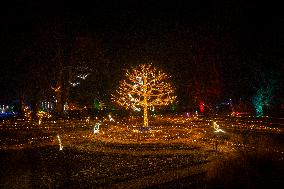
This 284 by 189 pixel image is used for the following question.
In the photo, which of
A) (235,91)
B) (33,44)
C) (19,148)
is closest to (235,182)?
(19,148)

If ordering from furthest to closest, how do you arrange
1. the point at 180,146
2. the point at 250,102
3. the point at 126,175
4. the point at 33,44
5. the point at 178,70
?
the point at 178,70 < the point at 250,102 < the point at 33,44 < the point at 180,146 < the point at 126,175

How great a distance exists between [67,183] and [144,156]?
17.4ft

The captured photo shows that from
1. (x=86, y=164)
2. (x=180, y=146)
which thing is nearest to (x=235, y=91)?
(x=180, y=146)

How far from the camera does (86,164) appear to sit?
615 inches

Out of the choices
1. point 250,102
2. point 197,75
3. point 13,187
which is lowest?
point 13,187

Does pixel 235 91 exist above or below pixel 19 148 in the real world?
above

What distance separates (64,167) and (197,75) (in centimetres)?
5140

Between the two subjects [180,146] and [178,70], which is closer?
[180,146]

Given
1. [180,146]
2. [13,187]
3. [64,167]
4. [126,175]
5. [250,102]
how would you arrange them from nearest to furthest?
[13,187]
[126,175]
[64,167]
[180,146]
[250,102]

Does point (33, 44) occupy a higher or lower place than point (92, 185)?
higher

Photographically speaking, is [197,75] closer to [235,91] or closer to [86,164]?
[235,91]

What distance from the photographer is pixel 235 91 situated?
5694cm

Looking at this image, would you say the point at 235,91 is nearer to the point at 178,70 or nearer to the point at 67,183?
the point at 178,70

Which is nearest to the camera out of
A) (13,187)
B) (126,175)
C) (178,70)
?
(13,187)
